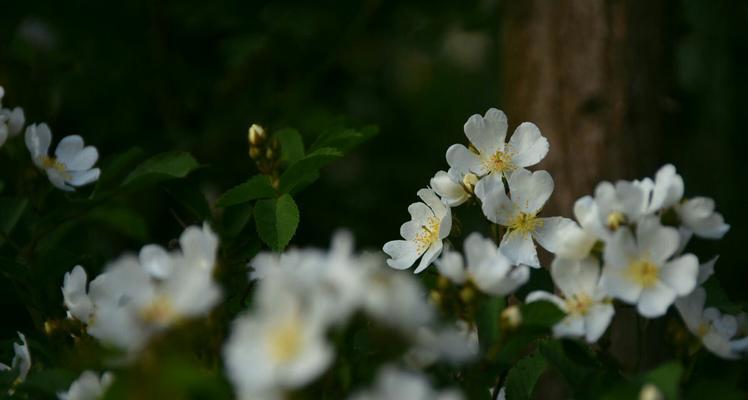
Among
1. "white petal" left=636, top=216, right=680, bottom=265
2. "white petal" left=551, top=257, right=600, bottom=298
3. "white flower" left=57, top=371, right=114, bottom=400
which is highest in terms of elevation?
"white petal" left=636, top=216, right=680, bottom=265

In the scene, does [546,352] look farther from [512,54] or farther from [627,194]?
[512,54]

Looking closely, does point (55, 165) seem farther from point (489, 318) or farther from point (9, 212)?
point (489, 318)

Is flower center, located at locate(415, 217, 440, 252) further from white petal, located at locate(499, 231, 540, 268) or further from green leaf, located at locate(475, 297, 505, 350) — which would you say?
green leaf, located at locate(475, 297, 505, 350)

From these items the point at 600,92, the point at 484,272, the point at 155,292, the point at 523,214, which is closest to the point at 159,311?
the point at 155,292

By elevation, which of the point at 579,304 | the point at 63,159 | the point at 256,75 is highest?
the point at 579,304

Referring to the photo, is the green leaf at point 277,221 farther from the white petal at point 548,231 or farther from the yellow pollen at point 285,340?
the yellow pollen at point 285,340

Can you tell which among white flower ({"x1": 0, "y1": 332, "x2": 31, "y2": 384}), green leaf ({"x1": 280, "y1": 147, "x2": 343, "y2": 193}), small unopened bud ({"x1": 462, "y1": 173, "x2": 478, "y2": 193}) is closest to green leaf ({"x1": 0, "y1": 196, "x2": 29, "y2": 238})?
white flower ({"x1": 0, "y1": 332, "x2": 31, "y2": 384})

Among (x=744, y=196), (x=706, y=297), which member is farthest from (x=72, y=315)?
(x=744, y=196)
